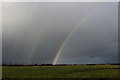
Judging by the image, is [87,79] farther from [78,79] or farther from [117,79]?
[117,79]

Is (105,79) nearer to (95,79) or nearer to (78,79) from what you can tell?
(95,79)

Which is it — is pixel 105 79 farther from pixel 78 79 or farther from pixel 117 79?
pixel 78 79

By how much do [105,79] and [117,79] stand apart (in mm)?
1956

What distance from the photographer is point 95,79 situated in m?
28.9

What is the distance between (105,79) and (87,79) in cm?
298

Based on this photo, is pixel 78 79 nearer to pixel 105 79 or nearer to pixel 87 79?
pixel 87 79

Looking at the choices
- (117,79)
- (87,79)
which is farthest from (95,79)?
(117,79)

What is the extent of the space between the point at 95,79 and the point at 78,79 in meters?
2.87

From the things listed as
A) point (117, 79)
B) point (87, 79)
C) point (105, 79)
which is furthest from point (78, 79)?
point (117, 79)

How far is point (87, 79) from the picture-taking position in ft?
95.2

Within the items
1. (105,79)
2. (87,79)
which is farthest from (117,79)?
(87,79)

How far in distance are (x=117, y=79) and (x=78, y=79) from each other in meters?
6.45

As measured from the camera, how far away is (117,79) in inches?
1118

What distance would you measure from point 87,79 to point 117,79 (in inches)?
194
